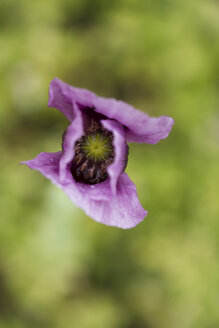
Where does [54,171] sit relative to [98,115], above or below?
below

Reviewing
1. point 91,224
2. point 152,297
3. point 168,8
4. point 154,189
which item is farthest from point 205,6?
point 152,297

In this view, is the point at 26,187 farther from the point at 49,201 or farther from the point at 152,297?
the point at 152,297

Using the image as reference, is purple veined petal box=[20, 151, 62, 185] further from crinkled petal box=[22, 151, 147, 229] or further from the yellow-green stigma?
the yellow-green stigma

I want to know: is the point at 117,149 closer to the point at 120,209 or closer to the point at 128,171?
the point at 120,209

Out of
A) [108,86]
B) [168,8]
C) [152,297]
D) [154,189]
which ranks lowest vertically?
[152,297]

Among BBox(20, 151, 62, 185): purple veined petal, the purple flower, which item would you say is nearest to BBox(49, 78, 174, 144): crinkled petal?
the purple flower

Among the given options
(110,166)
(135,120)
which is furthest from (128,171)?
(135,120)

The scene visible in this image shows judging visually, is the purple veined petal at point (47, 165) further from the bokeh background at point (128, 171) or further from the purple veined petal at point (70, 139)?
the bokeh background at point (128, 171)
